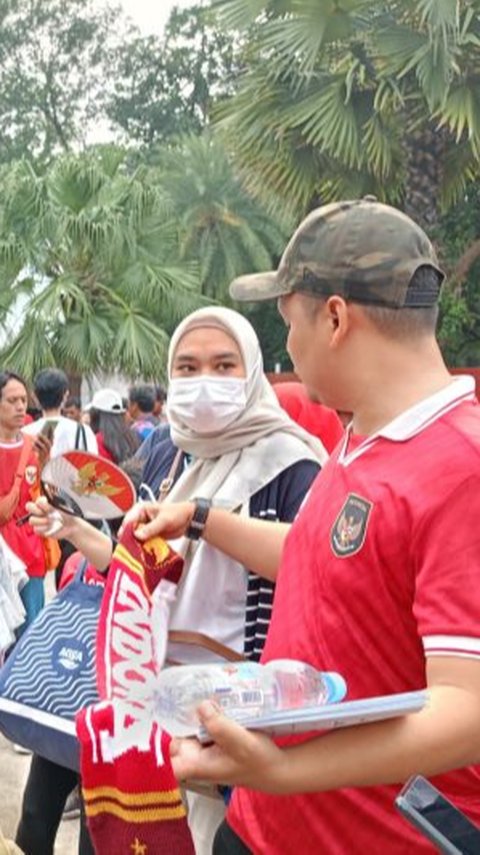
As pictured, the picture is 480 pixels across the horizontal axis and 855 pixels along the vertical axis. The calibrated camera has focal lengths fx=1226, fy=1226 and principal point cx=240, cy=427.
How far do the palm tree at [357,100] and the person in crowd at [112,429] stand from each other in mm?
6768

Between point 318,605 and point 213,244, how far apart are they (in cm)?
3063

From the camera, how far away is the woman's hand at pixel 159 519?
7.18 ft

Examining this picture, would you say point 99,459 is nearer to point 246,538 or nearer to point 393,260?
point 246,538

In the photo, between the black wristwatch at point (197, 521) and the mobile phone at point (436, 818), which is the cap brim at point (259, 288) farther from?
the mobile phone at point (436, 818)

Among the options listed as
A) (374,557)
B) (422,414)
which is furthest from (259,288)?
(374,557)

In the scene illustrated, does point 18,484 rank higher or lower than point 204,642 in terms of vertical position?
lower

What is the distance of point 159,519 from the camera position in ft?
7.23

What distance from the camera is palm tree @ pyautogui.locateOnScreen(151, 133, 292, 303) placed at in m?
31.2

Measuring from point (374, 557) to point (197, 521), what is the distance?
0.81 metres

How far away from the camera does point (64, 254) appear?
19.1 metres

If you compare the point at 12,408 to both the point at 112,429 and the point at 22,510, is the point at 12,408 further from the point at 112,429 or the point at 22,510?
the point at 112,429

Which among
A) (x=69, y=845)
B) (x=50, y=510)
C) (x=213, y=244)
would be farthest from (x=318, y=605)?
(x=213, y=244)

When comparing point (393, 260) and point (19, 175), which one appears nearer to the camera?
point (393, 260)

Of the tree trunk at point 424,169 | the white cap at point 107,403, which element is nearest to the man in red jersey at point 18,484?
the white cap at point 107,403
